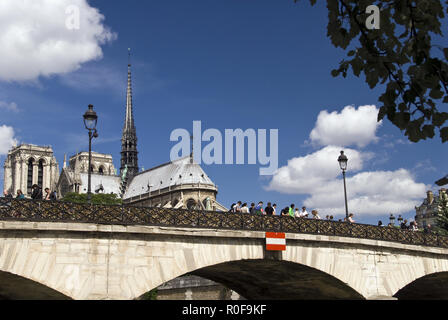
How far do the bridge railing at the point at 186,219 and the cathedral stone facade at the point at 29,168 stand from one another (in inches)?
4748

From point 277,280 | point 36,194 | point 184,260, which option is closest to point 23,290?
point 36,194

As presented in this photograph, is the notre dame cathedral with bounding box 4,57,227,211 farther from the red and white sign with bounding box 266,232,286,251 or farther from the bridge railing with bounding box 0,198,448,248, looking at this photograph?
the red and white sign with bounding box 266,232,286,251

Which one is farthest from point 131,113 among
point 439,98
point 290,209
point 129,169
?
point 439,98

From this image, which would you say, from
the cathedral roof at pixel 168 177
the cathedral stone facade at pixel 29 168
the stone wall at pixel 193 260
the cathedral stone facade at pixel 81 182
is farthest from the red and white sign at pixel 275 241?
the cathedral stone facade at pixel 29 168

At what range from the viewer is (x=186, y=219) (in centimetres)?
2241

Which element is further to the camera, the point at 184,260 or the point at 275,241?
the point at 275,241

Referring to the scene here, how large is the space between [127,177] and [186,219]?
102 metres

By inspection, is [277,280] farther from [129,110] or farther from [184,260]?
[129,110]

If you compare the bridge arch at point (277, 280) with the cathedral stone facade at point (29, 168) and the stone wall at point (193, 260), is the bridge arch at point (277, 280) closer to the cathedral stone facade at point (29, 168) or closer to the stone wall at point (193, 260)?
the stone wall at point (193, 260)

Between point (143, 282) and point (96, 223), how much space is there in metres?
2.68

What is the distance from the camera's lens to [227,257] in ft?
75.8

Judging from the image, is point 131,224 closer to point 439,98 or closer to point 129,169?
point 439,98

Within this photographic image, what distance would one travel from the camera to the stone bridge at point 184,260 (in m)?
18.8

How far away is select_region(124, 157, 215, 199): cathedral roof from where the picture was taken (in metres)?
101
